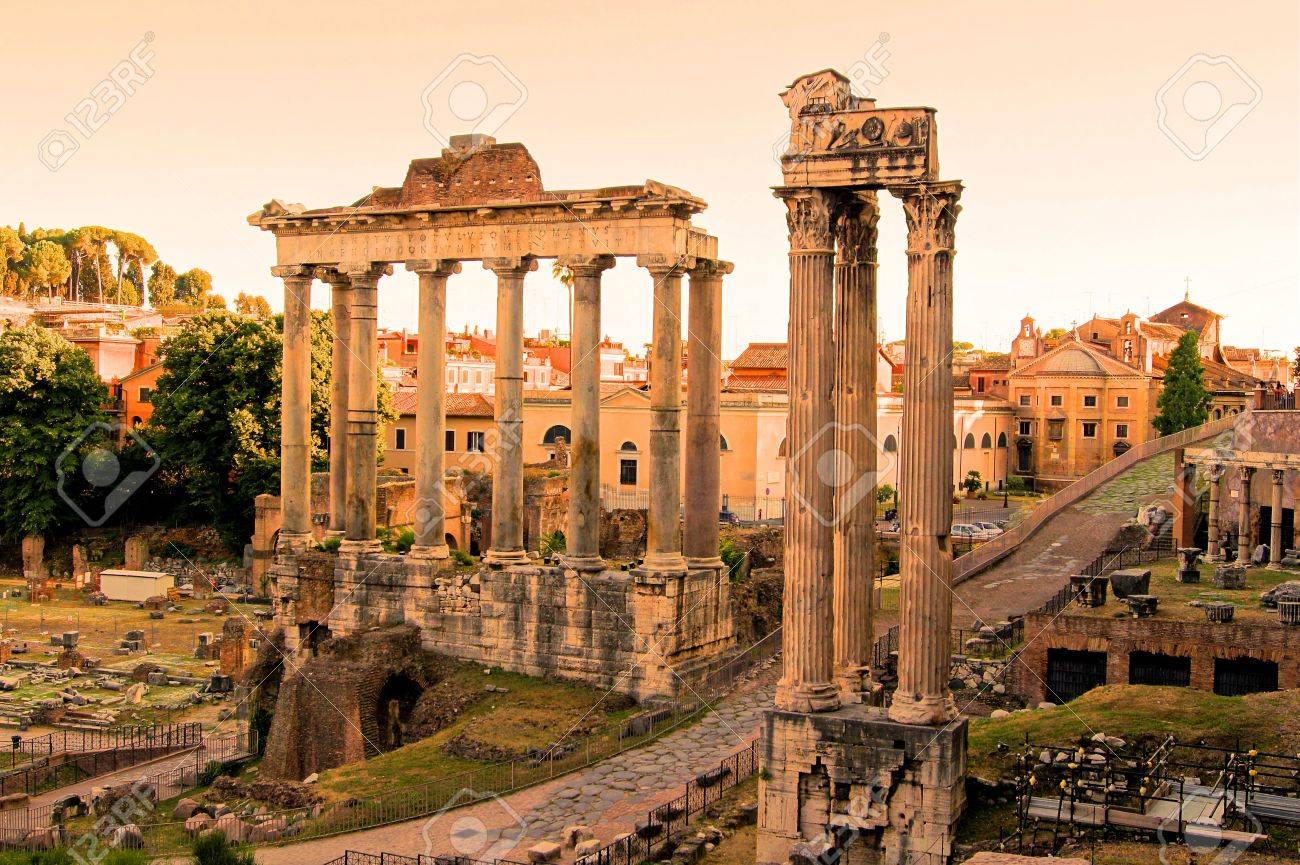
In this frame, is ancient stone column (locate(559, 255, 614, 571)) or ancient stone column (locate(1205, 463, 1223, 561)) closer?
ancient stone column (locate(559, 255, 614, 571))

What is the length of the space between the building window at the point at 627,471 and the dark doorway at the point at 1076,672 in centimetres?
3124

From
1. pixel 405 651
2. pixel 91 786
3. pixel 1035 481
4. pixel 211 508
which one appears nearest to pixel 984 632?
pixel 405 651

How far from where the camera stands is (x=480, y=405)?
6506 cm

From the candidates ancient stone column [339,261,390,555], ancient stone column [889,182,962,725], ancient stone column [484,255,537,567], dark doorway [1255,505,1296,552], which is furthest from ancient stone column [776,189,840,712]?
dark doorway [1255,505,1296,552]

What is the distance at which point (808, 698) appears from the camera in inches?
725

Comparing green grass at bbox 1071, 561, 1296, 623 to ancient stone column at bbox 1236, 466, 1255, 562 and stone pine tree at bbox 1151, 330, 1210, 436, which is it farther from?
stone pine tree at bbox 1151, 330, 1210, 436

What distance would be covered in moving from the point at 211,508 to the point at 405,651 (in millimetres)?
29472

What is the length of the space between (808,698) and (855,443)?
3.49m

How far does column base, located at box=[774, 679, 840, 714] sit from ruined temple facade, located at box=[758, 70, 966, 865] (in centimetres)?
3

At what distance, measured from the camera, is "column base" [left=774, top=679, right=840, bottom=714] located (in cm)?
1842

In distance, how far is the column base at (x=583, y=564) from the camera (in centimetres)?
2920

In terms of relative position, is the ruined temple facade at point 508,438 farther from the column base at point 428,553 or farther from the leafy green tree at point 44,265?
the leafy green tree at point 44,265

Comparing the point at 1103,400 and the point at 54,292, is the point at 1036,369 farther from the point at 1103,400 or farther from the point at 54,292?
the point at 54,292

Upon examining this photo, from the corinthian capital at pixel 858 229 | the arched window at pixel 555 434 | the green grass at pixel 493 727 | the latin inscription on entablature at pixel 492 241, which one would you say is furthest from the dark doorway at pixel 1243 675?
the arched window at pixel 555 434
